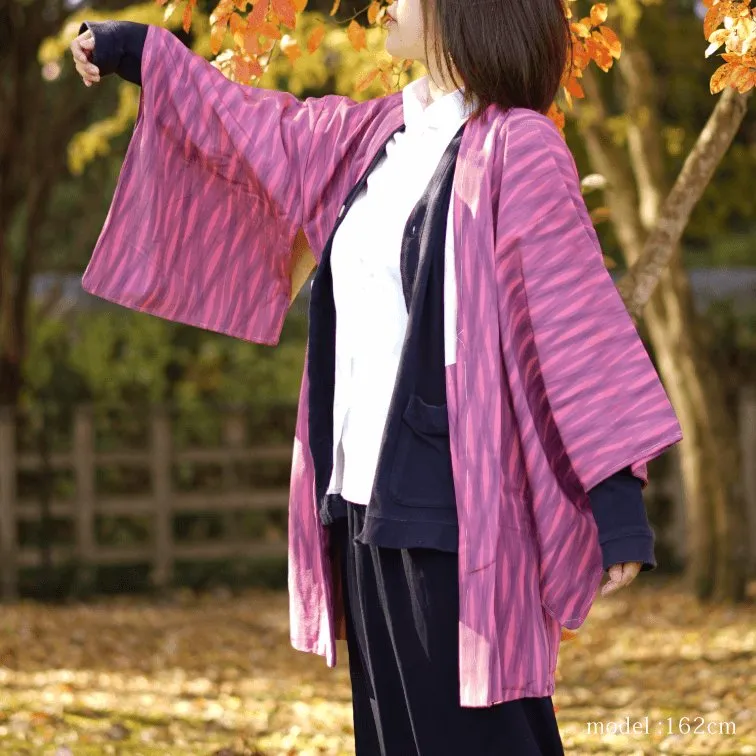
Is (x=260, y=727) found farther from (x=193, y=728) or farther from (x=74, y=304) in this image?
(x=74, y=304)

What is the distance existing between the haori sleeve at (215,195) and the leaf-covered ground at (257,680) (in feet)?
6.40

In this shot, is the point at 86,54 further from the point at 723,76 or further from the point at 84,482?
the point at 84,482

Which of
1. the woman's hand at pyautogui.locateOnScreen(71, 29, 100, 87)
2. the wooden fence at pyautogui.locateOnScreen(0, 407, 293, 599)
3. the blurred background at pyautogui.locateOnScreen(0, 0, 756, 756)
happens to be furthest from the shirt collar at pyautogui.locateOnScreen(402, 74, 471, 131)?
the wooden fence at pyautogui.locateOnScreen(0, 407, 293, 599)

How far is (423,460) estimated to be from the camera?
1.98 m

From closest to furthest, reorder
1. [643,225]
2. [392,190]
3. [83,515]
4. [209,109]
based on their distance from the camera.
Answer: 1. [392,190]
2. [209,109]
3. [643,225]
4. [83,515]

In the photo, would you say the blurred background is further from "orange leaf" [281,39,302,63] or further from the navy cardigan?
the navy cardigan

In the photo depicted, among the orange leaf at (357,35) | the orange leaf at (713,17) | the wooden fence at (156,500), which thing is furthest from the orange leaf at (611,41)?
the wooden fence at (156,500)

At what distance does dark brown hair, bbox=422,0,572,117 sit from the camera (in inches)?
81.4

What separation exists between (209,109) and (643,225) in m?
5.00

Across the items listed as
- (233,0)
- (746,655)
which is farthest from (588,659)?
(233,0)

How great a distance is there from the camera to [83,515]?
830 cm

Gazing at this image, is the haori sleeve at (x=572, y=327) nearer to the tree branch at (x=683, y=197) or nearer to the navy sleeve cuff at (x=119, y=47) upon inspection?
the navy sleeve cuff at (x=119, y=47)

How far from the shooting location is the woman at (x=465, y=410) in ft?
6.39

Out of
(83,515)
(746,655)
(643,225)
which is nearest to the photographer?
(746,655)
